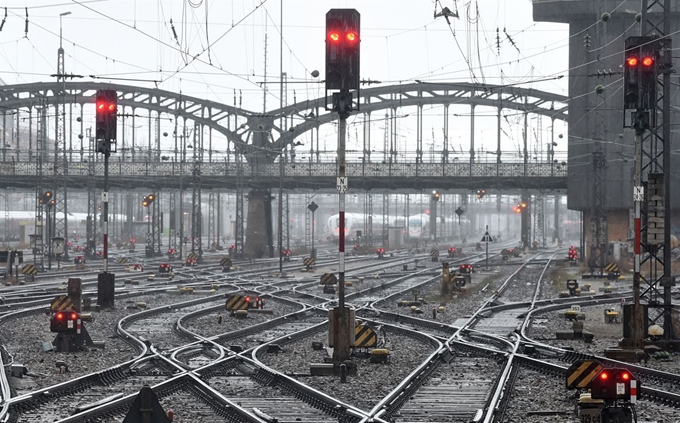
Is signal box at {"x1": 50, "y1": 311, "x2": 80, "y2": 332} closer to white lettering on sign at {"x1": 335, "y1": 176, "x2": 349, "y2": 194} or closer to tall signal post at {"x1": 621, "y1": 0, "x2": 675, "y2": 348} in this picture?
white lettering on sign at {"x1": 335, "y1": 176, "x2": 349, "y2": 194}

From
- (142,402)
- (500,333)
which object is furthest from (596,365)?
(500,333)

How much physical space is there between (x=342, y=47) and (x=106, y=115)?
13.0 m

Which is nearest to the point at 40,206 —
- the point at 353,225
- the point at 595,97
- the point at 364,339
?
the point at 595,97

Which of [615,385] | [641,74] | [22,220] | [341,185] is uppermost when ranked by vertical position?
[641,74]

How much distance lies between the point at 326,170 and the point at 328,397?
71.4m

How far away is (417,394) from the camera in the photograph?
1542 cm

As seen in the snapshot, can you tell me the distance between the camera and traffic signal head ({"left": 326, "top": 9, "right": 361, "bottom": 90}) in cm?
1795

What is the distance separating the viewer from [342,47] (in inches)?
711

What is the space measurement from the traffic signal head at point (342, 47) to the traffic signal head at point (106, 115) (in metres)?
12.3

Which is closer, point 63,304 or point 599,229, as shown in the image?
point 63,304

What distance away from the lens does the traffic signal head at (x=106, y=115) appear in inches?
1136

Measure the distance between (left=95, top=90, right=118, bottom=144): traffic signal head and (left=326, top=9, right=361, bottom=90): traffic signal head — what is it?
12251mm

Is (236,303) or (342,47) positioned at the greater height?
(342,47)

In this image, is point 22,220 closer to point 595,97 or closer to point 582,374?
point 595,97
